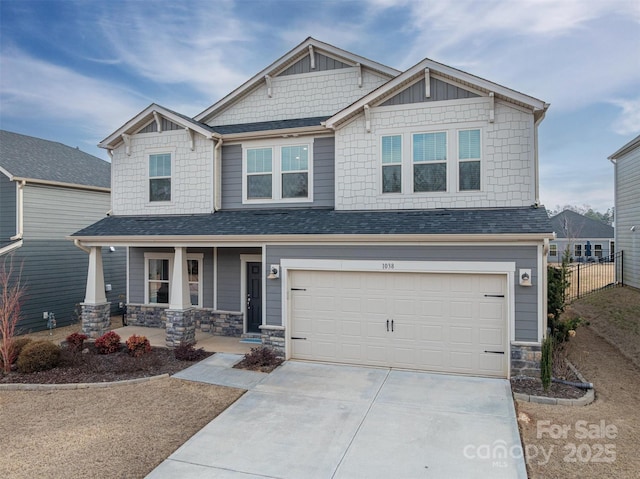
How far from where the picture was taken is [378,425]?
606 cm

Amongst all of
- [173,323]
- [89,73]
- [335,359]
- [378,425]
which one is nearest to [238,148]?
[173,323]

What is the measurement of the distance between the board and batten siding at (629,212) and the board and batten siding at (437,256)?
35.9ft

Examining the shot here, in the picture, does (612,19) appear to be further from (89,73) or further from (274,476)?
(89,73)

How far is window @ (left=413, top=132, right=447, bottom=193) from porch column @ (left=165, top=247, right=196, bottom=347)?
20.6 feet

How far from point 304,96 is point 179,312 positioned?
7.35 metres

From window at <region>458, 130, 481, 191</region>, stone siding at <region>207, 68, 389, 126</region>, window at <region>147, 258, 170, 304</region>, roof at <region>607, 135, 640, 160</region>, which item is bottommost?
window at <region>147, 258, 170, 304</region>

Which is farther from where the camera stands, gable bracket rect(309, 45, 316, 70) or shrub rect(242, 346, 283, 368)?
gable bracket rect(309, 45, 316, 70)

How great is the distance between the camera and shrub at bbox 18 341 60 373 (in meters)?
8.46

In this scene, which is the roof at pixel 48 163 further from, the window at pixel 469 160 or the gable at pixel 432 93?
the window at pixel 469 160

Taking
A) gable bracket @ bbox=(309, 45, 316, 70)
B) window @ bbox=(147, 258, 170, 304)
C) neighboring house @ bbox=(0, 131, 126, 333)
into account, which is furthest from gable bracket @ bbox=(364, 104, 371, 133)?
neighboring house @ bbox=(0, 131, 126, 333)

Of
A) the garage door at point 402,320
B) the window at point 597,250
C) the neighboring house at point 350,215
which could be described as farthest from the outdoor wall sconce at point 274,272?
the window at point 597,250

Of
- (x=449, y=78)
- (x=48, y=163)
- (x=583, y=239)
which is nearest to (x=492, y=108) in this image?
(x=449, y=78)

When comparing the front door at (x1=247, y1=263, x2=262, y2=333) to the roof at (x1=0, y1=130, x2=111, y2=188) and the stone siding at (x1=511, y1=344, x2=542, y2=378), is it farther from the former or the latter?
the roof at (x1=0, y1=130, x2=111, y2=188)

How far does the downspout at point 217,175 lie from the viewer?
451 inches
